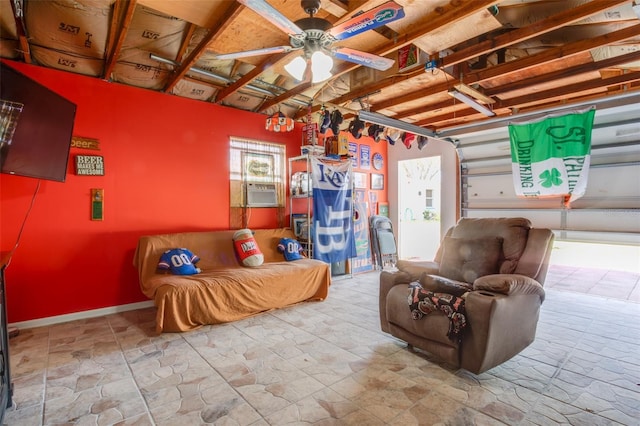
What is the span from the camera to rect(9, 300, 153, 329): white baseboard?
3.28 metres

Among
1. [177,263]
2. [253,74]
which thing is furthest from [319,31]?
[177,263]

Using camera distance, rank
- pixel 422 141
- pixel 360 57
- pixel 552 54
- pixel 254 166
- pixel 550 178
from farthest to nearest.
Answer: pixel 422 141 < pixel 254 166 < pixel 550 178 < pixel 552 54 < pixel 360 57

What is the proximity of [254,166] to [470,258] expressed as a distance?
128 inches

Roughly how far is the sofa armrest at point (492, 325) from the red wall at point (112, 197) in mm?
3420

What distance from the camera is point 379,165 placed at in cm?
664

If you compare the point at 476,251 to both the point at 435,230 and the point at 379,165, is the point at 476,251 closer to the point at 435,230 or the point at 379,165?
the point at 379,165

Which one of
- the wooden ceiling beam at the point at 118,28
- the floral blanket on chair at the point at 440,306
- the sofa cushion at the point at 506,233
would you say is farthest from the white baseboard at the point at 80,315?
the sofa cushion at the point at 506,233

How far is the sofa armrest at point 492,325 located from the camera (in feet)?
7.13

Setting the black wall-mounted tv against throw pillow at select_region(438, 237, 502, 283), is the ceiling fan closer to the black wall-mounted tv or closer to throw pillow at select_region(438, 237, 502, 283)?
the black wall-mounted tv

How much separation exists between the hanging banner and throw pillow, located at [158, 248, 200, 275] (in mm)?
1860

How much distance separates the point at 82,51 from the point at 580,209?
6.28 meters

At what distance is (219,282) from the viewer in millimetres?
3379

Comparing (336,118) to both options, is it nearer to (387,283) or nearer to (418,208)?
(387,283)

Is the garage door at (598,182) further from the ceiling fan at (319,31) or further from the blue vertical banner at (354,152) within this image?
the ceiling fan at (319,31)
